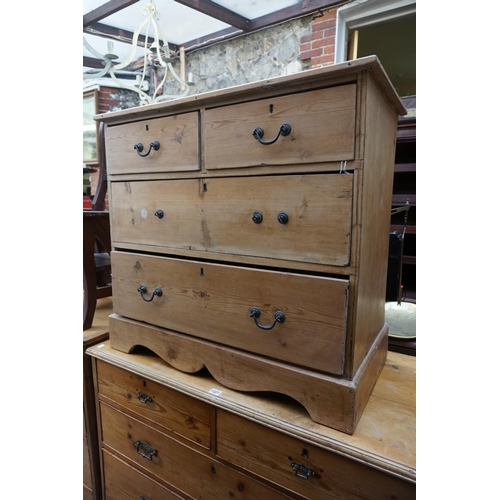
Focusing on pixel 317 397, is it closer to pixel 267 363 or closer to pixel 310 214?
pixel 267 363

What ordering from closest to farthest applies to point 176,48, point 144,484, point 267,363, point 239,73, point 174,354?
point 267,363 < point 174,354 < point 144,484 < point 239,73 < point 176,48

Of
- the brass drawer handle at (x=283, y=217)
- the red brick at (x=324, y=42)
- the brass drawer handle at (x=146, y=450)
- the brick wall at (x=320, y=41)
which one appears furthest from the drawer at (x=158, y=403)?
the red brick at (x=324, y=42)

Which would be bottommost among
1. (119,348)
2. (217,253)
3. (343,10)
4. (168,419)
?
(168,419)

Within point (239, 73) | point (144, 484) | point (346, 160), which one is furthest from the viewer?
point (239, 73)

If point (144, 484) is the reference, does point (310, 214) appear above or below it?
above

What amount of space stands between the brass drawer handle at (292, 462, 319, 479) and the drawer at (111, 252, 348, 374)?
0.25m

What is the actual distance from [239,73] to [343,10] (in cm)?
92

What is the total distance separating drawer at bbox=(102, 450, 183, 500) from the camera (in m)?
1.13

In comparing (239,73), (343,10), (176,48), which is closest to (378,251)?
(343,10)

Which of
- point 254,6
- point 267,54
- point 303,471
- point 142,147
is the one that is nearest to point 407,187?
point 267,54

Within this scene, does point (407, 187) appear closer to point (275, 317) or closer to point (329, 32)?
point (329, 32)

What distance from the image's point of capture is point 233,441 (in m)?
0.94

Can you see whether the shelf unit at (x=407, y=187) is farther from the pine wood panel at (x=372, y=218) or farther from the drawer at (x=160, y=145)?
the drawer at (x=160, y=145)

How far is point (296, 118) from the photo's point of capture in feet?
2.51
